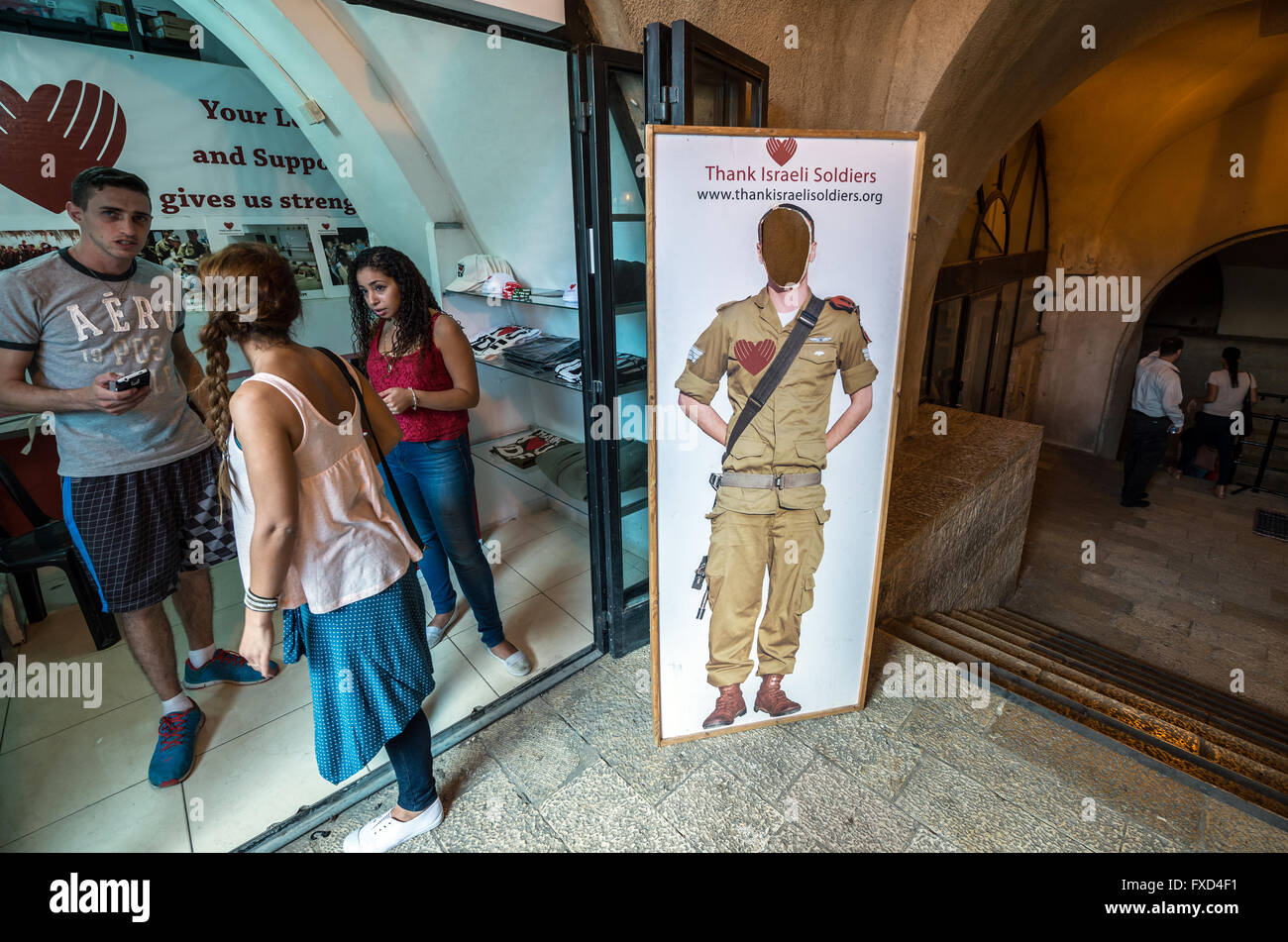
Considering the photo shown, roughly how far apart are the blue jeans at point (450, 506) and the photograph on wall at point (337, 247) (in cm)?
198

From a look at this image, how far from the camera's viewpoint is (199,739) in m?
2.42

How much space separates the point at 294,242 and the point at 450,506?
7.73ft

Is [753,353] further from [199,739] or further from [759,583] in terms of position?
[199,739]

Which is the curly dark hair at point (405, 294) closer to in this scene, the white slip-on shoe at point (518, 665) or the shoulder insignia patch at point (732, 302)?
the shoulder insignia patch at point (732, 302)

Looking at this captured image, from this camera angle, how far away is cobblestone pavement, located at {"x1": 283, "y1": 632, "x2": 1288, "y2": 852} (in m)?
1.92

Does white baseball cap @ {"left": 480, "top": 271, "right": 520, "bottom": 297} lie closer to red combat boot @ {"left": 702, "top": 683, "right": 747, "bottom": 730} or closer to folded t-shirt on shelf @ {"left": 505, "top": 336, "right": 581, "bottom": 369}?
folded t-shirt on shelf @ {"left": 505, "top": 336, "right": 581, "bottom": 369}

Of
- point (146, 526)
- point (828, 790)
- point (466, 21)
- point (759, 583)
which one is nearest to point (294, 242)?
point (146, 526)

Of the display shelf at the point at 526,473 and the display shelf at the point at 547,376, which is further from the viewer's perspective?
the display shelf at the point at 526,473

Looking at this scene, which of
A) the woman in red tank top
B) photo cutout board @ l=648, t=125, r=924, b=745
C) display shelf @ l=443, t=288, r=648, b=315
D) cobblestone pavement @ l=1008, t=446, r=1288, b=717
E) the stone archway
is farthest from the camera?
the stone archway

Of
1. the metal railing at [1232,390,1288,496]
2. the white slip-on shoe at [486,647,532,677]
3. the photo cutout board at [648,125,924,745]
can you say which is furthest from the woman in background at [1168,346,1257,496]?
the white slip-on shoe at [486,647,532,677]

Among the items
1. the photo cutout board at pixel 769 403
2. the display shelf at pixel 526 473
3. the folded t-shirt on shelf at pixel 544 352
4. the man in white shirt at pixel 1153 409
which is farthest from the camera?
the man in white shirt at pixel 1153 409

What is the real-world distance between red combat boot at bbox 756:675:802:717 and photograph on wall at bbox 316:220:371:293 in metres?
3.45

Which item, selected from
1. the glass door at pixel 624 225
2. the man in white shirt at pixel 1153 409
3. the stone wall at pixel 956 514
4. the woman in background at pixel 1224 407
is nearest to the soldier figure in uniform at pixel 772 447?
the glass door at pixel 624 225

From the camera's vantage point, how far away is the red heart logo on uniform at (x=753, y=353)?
6.15 feet
